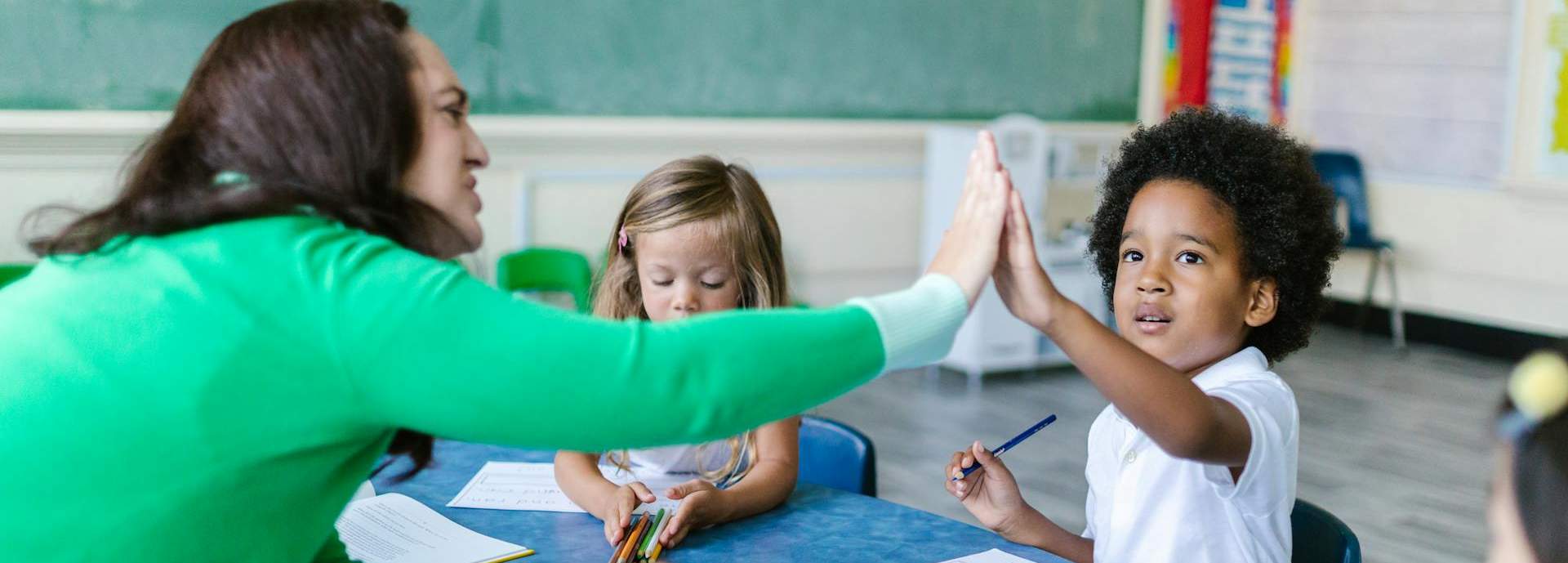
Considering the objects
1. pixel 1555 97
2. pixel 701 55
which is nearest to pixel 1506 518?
pixel 701 55

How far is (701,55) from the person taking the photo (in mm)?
5062

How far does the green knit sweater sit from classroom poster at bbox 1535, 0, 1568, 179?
5.81 m

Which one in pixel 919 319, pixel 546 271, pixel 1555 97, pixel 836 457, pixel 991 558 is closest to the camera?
pixel 919 319

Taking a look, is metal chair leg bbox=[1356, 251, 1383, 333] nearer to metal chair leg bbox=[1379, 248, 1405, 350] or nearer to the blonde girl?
metal chair leg bbox=[1379, 248, 1405, 350]

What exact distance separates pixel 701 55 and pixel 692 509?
3799mm

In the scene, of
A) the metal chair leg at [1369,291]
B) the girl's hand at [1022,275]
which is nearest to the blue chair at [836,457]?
the girl's hand at [1022,275]

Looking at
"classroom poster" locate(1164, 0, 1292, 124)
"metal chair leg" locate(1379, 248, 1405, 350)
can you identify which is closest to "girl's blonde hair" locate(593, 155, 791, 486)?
"classroom poster" locate(1164, 0, 1292, 124)

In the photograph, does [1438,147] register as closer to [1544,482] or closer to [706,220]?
[706,220]

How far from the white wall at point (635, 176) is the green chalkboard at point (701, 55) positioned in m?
0.09

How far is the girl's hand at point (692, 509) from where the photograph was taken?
4.67ft

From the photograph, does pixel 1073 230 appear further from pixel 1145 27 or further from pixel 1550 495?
pixel 1550 495

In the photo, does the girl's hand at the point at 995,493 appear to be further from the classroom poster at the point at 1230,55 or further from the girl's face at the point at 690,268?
the classroom poster at the point at 1230,55

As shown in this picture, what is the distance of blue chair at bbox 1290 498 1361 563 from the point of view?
138 centimetres

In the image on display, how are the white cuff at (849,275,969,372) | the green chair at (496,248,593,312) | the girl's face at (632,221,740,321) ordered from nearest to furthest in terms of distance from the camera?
the white cuff at (849,275,969,372) → the girl's face at (632,221,740,321) → the green chair at (496,248,593,312)
